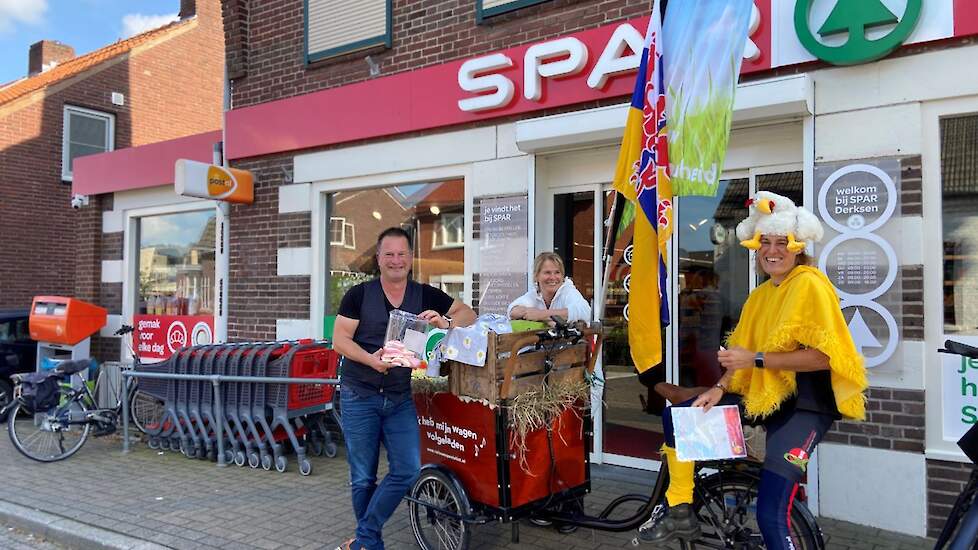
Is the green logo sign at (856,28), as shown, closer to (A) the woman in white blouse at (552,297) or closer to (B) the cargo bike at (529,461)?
(A) the woman in white blouse at (552,297)

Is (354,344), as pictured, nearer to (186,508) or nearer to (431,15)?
(186,508)

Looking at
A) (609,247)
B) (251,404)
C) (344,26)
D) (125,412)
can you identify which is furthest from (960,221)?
(125,412)

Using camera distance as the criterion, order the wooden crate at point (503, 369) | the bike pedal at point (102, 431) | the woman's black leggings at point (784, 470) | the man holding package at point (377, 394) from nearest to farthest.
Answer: the woman's black leggings at point (784, 470), the wooden crate at point (503, 369), the man holding package at point (377, 394), the bike pedal at point (102, 431)

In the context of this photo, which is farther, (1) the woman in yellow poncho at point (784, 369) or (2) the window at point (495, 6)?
(2) the window at point (495, 6)

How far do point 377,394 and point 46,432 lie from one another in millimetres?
4904

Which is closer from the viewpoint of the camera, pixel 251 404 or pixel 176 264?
pixel 251 404

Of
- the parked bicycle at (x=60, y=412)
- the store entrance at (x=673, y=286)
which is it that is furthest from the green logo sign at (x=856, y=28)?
the parked bicycle at (x=60, y=412)

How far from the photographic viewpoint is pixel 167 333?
9.31m

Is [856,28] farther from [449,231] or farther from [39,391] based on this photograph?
[39,391]

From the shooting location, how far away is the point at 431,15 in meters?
6.94

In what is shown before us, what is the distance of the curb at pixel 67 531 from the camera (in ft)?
14.5

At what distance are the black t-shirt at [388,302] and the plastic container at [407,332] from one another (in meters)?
0.21

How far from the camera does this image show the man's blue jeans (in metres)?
3.85

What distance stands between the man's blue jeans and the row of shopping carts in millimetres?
2352
